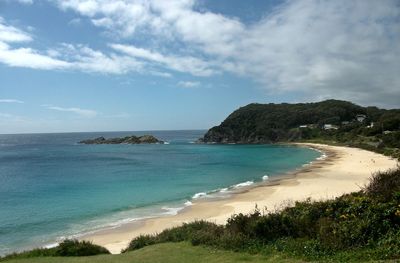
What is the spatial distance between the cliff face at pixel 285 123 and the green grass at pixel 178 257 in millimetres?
120967

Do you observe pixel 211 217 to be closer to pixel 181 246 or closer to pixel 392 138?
pixel 181 246

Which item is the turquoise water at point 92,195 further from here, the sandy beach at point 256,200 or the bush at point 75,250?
the bush at point 75,250

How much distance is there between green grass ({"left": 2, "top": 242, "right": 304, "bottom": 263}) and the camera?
10617mm

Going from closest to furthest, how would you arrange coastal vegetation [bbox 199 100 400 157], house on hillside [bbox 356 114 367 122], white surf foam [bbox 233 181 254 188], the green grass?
the green grass → white surf foam [bbox 233 181 254 188] → coastal vegetation [bbox 199 100 400 157] → house on hillside [bbox 356 114 367 122]

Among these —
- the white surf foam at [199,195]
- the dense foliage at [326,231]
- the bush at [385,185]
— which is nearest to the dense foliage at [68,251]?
the dense foliage at [326,231]

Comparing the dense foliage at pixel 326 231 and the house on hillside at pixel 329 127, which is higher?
the house on hillside at pixel 329 127

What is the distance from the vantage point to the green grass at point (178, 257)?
10617 millimetres

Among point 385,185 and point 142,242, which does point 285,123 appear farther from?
point 142,242

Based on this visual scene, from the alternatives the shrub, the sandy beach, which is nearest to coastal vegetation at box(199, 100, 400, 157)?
the sandy beach

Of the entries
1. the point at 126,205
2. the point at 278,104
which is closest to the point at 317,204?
the point at 126,205

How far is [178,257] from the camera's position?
463 inches

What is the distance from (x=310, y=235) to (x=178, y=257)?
3912 mm

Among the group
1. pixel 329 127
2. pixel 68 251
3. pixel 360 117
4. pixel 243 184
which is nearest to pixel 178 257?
pixel 68 251

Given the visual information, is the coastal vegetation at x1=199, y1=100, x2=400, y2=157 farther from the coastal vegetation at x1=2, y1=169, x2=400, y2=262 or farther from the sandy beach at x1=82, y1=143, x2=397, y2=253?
the coastal vegetation at x1=2, y1=169, x2=400, y2=262
